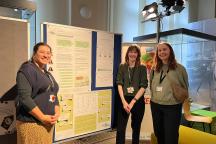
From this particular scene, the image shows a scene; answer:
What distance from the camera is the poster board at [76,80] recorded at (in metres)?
2.73

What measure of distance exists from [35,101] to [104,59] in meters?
1.46

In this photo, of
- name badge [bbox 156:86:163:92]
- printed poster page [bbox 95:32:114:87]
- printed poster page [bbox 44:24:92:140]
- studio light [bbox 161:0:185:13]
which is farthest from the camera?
studio light [bbox 161:0:185:13]

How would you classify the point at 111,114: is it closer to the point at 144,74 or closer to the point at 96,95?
the point at 96,95

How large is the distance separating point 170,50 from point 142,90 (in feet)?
2.15

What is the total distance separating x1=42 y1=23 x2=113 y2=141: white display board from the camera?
8.92ft

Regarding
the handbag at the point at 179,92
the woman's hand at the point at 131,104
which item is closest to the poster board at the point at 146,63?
the woman's hand at the point at 131,104

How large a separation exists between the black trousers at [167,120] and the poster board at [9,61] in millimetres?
1495

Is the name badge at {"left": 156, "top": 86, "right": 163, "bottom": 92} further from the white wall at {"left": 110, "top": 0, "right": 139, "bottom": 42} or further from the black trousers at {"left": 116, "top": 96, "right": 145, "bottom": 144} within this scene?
the white wall at {"left": 110, "top": 0, "right": 139, "bottom": 42}

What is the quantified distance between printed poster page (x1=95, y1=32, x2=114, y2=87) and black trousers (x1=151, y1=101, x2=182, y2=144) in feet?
2.99

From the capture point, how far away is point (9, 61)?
2346 mm

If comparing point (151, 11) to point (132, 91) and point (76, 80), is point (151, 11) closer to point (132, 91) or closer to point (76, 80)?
point (132, 91)

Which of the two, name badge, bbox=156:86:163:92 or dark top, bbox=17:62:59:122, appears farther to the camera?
name badge, bbox=156:86:163:92

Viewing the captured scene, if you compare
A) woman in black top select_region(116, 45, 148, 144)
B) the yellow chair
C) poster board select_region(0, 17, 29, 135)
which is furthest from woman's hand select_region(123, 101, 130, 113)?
poster board select_region(0, 17, 29, 135)

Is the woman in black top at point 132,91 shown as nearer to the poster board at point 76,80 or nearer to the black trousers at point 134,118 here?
the black trousers at point 134,118
